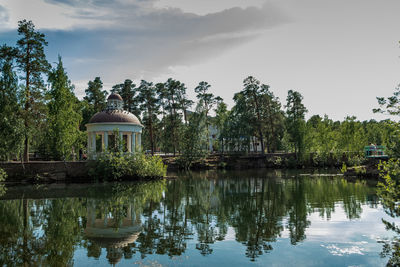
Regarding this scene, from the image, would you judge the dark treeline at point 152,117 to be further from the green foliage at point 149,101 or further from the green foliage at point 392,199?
the green foliage at point 392,199

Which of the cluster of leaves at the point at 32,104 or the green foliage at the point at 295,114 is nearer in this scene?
the cluster of leaves at the point at 32,104

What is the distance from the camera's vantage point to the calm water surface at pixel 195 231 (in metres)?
8.41

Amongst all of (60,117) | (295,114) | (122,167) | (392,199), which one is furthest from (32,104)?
(295,114)

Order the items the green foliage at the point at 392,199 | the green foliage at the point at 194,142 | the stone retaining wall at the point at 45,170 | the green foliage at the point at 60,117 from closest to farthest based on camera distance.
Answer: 1. the green foliage at the point at 392,199
2. the stone retaining wall at the point at 45,170
3. the green foliage at the point at 60,117
4. the green foliage at the point at 194,142

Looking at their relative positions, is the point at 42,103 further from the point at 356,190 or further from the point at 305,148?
the point at 305,148

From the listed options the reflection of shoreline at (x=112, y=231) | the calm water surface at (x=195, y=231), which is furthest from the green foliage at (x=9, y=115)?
the reflection of shoreline at (x=112, y=231)

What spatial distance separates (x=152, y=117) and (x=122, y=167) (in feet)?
80.2

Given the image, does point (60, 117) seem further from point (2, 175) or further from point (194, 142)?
point (194, 142)

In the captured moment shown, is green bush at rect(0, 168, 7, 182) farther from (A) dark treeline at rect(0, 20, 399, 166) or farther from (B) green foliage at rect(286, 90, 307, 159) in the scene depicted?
(B) green foliage at rect(286, 90, 307, 159)

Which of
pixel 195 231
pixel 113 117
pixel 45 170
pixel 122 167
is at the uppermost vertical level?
pixel 113 117

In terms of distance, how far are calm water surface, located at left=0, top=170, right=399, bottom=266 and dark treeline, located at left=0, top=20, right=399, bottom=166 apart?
14080 millimetres

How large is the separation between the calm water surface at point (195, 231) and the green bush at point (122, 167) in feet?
36.7

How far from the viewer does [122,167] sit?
2980cm

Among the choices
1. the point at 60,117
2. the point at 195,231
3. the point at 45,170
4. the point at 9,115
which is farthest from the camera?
the point at 60,117
